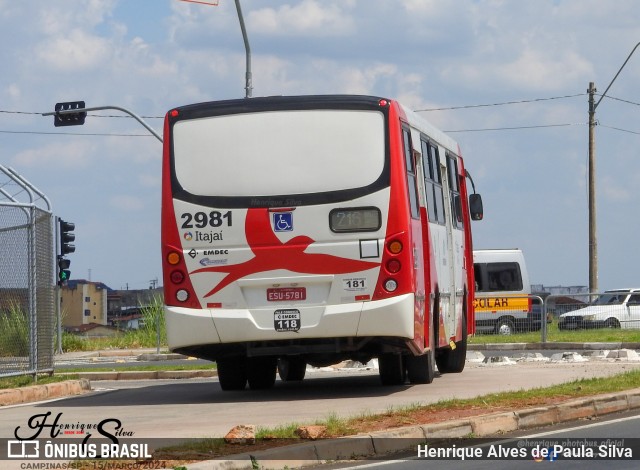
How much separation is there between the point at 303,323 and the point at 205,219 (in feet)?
5.25

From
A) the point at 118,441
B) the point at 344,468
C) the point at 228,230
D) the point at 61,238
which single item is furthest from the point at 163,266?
the point at 61,238

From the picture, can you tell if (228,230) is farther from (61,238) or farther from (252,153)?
(61,238)

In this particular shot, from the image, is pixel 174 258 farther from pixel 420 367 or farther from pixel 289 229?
pixel 420 367

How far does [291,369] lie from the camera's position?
19516 millimetres

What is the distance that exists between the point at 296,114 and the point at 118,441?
18.5 feet

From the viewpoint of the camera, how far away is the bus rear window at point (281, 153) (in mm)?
15266

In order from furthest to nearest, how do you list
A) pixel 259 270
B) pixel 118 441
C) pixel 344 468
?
pixel 259 270 → pixel 118 441 → pixel 344 468

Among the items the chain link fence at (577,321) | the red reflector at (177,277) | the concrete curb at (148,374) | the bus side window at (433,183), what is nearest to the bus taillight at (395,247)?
the bus side window at (433,183)

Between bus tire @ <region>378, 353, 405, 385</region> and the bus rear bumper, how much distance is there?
5.94 ft

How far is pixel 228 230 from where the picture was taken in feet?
50.1

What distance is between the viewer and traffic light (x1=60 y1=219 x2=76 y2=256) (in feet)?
116

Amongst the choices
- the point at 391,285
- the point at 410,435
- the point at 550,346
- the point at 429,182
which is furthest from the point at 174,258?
the point at 550,346

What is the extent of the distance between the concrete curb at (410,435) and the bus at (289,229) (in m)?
2.63

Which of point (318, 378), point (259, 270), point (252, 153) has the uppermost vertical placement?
point (252, 153)
